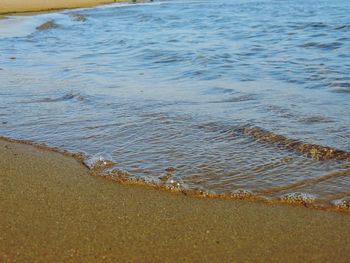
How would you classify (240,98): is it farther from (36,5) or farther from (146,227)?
(36,5)

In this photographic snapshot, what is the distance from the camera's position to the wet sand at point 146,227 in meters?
2.74

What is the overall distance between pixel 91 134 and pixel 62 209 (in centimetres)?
175

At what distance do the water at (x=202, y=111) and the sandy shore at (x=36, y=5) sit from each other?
18.2 m

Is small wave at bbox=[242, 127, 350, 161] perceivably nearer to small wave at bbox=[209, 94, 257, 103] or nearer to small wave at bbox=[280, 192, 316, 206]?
small wave at bbox=[280, 192, 316, 206]

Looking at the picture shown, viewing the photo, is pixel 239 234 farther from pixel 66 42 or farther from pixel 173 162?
pixel 66 42

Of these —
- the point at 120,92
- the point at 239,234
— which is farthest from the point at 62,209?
the point at 120,92

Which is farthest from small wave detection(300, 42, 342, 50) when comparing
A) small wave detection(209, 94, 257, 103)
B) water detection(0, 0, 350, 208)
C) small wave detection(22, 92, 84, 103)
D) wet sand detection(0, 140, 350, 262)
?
wet sand detection(0, 140, 350, 262)

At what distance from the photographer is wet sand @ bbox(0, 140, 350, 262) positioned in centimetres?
274

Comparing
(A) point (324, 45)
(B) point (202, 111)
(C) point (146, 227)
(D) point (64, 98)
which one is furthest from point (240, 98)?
(A) point (324, 45)

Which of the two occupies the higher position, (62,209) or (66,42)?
(62,209)

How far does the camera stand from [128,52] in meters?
11.2

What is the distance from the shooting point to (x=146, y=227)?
3.04m

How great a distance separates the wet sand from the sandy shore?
25556mm

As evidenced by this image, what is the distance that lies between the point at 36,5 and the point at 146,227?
31.4 metres
